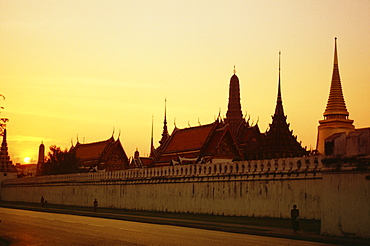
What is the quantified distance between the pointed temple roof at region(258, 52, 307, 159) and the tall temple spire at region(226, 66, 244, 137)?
22.0 m

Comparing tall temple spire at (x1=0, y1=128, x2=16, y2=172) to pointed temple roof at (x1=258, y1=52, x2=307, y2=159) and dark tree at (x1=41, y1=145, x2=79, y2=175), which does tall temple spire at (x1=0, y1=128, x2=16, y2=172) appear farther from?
pointed temple roof at (x1=258, y1=52, x2=307, y2=159)

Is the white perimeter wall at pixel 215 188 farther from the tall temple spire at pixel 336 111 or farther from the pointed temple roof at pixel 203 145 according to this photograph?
the tall temple spire at pixel 336 111

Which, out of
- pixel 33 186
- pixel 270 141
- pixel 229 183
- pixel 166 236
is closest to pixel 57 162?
pixel 33 186

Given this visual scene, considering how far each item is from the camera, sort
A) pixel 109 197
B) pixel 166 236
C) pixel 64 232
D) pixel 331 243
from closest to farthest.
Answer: pixel 331 243
pixel 166 236
pixel 64 232
pixel 109 197

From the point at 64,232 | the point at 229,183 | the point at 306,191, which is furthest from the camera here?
the point at 229,183

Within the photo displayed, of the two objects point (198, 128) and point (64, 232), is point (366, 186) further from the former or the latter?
point (198, 128)

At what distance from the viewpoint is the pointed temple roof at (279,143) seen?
191 ft

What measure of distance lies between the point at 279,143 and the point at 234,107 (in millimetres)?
28688

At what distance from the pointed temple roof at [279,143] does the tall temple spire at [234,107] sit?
22.0m

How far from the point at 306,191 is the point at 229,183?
25.2 ft

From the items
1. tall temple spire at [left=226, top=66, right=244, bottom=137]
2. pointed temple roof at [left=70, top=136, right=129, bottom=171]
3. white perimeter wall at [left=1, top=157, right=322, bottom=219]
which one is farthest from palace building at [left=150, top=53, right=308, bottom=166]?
pointed temple roof at [left=70, top=136, right=129, bottom=171]

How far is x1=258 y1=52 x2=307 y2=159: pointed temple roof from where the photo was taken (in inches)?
2295

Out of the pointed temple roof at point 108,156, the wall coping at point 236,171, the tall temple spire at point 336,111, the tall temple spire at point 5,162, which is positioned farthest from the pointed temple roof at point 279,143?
the tall temple spire at point 5,162

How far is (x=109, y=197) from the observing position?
181ft
